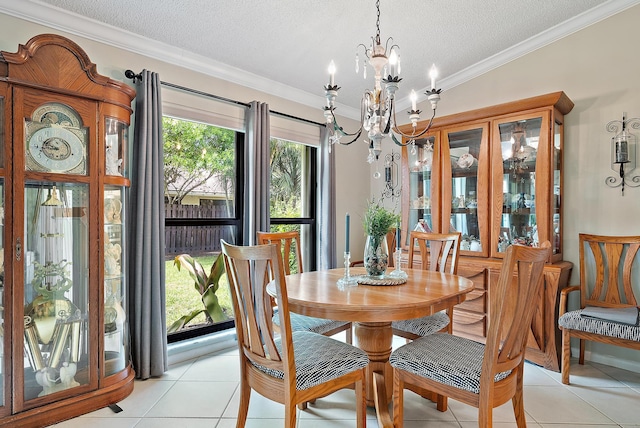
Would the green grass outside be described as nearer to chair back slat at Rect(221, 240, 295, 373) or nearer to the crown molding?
chair back slat at Rect(221, 240, 295, 373)

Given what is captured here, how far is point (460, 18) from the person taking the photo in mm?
2674

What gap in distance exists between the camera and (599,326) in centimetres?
238

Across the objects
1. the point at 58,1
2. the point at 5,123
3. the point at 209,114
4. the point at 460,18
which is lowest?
the point at 5,123

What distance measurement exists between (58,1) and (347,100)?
271 centimetres

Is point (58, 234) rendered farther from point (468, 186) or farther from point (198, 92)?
point (468, 186)

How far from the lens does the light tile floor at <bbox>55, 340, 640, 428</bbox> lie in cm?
200

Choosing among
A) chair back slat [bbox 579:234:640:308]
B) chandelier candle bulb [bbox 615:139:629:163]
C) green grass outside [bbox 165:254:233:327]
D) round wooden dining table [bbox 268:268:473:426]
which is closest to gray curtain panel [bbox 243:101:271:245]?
green grass outside [bbox 165:254:233:327]

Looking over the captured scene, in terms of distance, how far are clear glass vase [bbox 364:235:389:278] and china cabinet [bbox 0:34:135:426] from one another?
163 centimetres

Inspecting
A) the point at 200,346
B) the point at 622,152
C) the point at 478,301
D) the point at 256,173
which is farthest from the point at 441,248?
the point at 200,346

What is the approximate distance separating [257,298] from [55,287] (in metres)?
1.38

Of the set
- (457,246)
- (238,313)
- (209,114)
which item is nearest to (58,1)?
(209,114)

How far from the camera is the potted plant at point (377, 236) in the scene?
6.64 ft

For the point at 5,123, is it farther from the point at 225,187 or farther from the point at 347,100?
the point at 347,100

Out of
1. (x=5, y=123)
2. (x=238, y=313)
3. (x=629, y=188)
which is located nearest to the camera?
(x=238, y=313)
